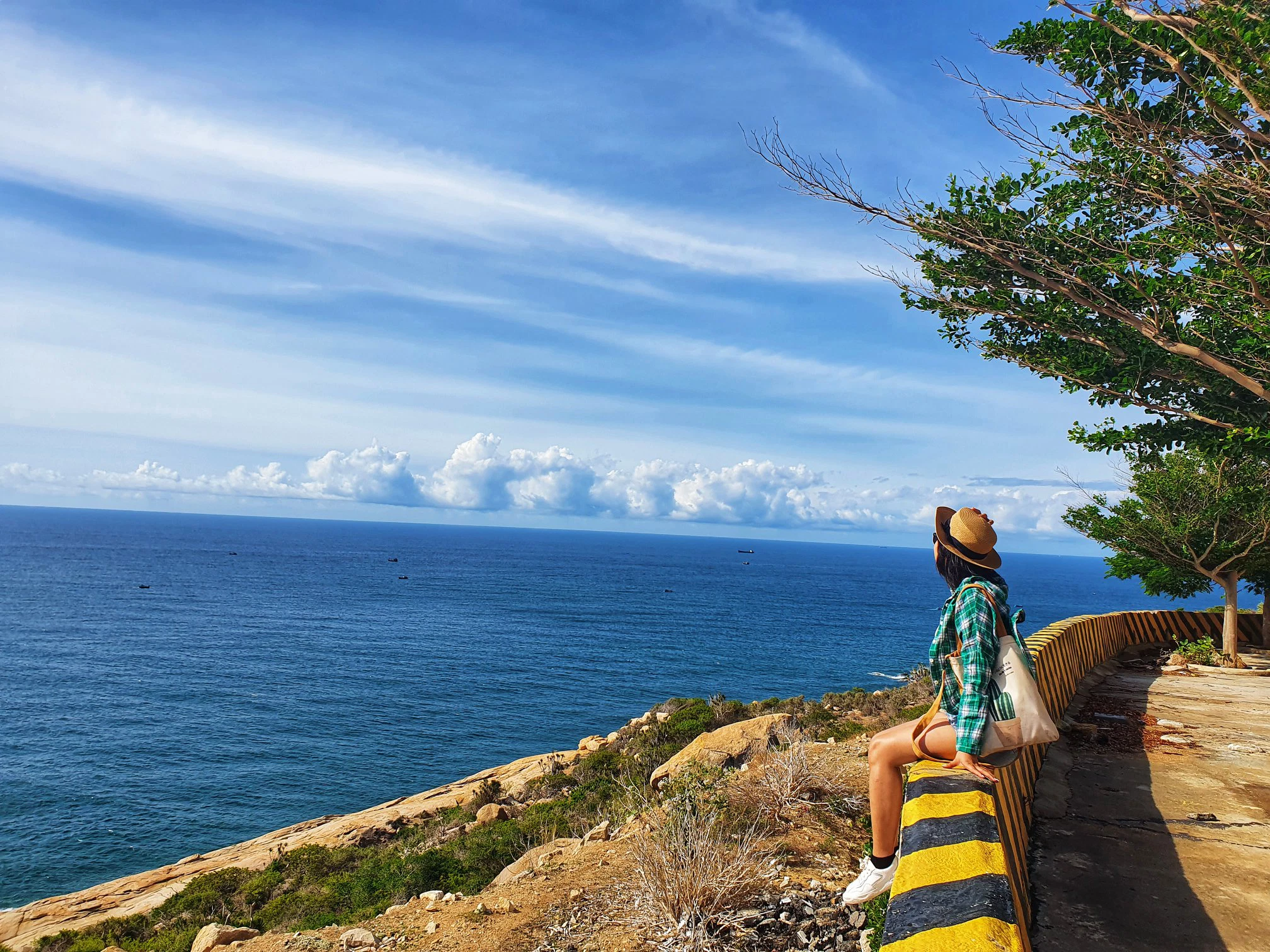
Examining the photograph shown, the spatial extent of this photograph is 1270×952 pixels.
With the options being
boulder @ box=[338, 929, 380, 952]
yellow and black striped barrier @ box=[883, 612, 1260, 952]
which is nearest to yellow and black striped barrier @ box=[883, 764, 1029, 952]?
yellow and black striped barrier @ box=[883, 612, 1260, 952]

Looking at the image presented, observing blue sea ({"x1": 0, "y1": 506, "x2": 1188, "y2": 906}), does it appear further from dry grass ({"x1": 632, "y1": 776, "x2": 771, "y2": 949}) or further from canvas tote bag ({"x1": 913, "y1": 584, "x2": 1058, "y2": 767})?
canvas tote bag ({"x1": 913, "y1": 584, "x2": 1058, "y2": 767})

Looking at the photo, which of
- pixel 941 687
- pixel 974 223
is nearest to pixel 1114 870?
pixel 941 687

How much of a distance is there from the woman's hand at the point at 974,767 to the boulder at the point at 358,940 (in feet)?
15.5

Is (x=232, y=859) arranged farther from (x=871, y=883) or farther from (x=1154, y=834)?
(x=1154, y=834)

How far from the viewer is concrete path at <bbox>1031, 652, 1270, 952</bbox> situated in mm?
4254

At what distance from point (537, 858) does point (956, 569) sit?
653cm

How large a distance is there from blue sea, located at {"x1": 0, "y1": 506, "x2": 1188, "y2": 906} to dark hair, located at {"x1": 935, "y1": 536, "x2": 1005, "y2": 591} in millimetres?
25971

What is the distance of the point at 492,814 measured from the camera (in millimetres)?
14914

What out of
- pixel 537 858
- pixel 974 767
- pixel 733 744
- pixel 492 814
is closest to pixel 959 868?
pixel 974 767

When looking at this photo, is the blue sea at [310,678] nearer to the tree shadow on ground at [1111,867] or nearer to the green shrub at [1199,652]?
the green shrub at [1199,652]

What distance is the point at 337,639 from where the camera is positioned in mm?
58125

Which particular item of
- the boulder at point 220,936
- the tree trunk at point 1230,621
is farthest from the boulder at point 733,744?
the tree trunk at point 1230,621

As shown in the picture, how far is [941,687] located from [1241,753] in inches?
280

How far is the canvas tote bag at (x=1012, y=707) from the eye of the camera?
3.43 metres
